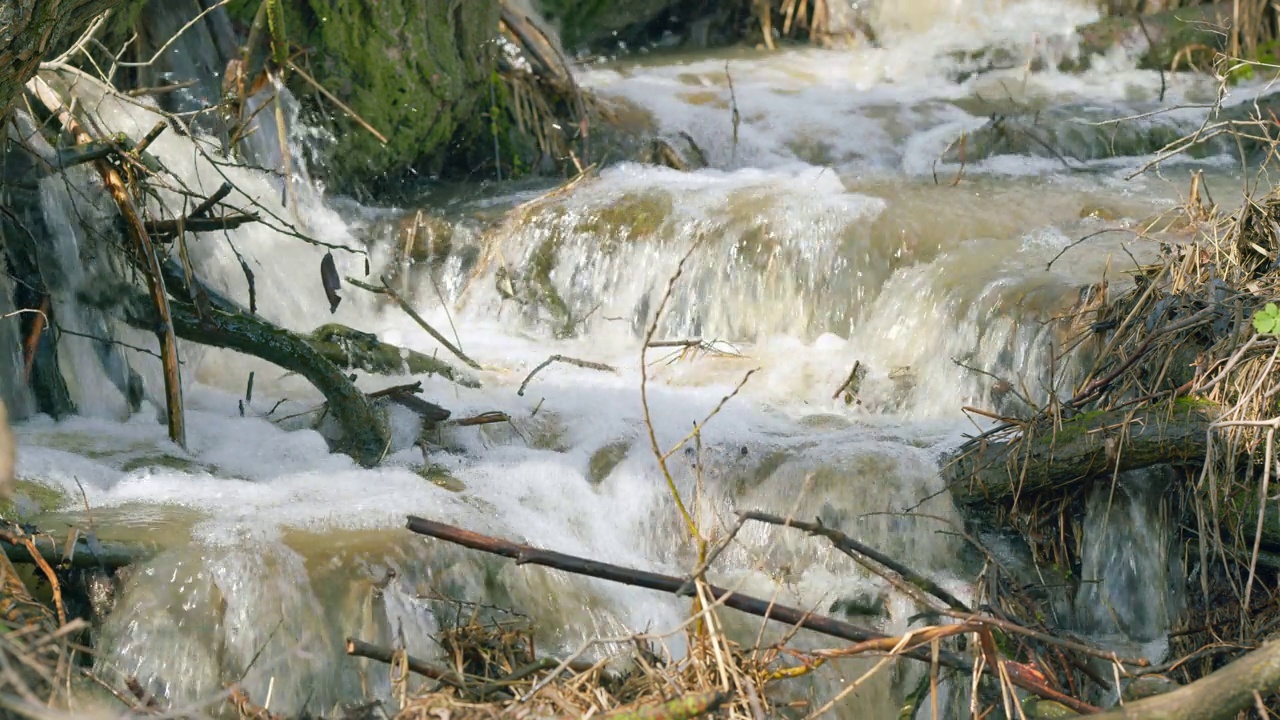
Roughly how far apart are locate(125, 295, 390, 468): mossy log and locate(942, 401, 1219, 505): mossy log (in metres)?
1.83

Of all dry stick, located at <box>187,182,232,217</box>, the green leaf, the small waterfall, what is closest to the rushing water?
the small waterfall

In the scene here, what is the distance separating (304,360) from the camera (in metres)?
4.36

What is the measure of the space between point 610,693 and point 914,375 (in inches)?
114

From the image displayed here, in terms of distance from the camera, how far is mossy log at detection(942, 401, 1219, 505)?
3.70 metres

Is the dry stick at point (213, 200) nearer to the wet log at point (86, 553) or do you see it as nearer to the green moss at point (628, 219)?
the wet log at point (86, 553)

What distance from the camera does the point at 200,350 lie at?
16.9ft

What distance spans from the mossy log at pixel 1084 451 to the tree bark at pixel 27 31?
2684 mm

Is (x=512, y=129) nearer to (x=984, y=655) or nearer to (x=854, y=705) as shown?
(x=854, y=705)

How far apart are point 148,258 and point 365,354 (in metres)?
1.20

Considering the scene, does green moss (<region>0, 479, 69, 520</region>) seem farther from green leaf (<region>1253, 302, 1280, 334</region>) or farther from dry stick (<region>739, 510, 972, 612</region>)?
green leaf (<region>1253, 302, 1280, 334</region>)

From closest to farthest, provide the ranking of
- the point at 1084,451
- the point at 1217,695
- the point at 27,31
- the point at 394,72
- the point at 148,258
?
the point at 1217,695 < the point at 27,31 < the point at 1084,451 < the point at 148,258 < the point at 394,72

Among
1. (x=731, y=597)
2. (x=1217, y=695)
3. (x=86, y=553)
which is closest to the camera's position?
(x=1217, y=695)

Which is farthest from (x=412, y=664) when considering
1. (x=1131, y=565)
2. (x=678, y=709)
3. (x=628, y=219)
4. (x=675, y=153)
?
(x=675, y=153)

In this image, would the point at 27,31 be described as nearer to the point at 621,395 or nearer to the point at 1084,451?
the point at 621,395
